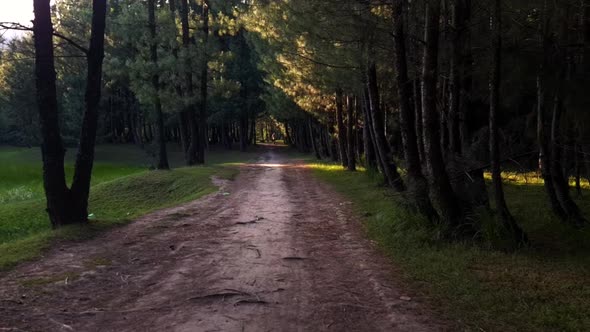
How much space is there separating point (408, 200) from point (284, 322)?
5132mm

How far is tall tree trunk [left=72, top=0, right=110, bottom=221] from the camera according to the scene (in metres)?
10.0

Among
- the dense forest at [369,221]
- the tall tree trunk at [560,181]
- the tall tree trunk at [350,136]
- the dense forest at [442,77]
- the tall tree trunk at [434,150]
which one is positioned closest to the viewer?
the dense forest at [369,221]

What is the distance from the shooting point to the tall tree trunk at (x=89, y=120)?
32.9ft

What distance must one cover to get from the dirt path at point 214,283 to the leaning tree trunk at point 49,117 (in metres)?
1.29

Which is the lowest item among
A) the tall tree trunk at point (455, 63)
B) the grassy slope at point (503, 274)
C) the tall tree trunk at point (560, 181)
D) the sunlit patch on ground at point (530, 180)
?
the grassy slope at point (503, 274)

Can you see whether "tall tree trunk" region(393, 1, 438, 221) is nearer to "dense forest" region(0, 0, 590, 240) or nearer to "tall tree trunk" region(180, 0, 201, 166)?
"dense forest" region(0, 0, 590, 240)

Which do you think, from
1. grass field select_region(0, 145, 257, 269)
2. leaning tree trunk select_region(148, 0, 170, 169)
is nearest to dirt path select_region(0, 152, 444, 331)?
grass field select_region(0, 145, 257, 269)

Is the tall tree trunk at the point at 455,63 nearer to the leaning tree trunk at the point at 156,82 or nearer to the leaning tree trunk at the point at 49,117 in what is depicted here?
the leaning tree trunk at the point at 49,117

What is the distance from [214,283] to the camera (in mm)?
6188

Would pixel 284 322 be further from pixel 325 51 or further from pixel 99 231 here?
pixel 325 51

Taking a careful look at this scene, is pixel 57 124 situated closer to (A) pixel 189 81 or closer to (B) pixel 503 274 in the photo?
(B) pixel 503 274

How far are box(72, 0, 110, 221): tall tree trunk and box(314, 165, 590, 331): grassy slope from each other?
5.65 m

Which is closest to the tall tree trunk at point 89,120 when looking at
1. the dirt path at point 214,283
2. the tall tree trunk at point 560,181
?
the dirt path at point 214,283

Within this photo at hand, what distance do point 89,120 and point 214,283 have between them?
18.6 ft
